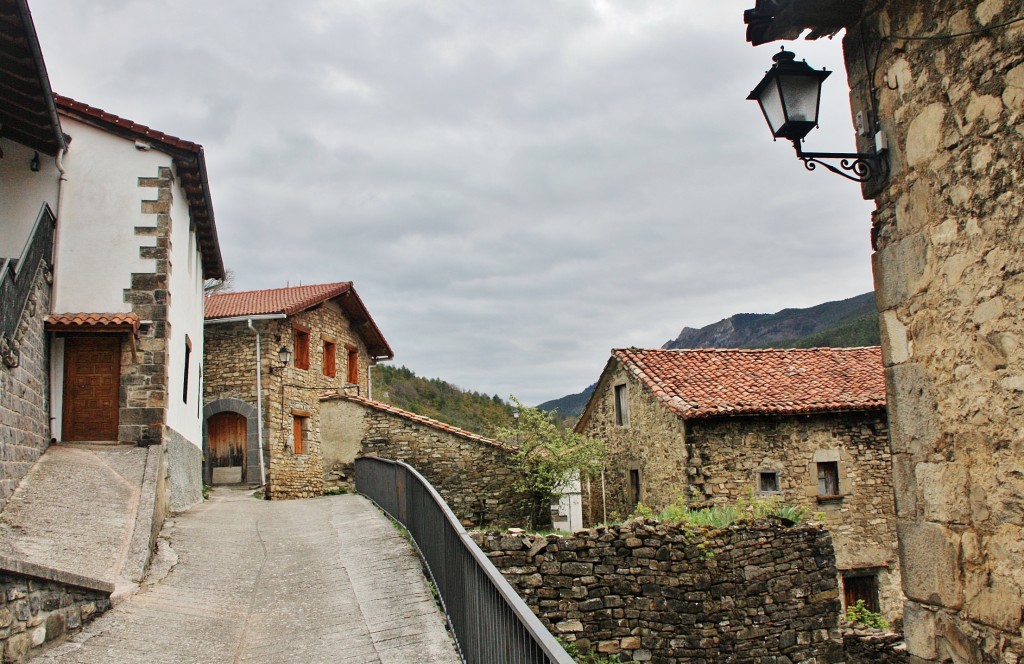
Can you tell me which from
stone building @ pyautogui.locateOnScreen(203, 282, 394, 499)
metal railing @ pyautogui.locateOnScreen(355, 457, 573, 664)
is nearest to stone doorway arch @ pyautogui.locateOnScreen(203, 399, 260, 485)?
stone building @ pyautogui.locateOnScreen(203, 282, 394, 499)

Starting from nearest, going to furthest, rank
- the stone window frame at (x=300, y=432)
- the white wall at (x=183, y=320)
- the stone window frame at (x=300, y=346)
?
the white wall at (x=183, y=320) → the stone window frame at (x=300, y=432) → the stone window frame at (x=300, y=346)

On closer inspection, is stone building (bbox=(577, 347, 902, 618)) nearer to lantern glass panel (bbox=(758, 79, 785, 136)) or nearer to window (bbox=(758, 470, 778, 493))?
window (bbox=(758, 470, 778, 493))

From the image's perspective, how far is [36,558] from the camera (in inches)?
242

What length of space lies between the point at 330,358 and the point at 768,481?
1252 cm

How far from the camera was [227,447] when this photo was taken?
63.0 ft

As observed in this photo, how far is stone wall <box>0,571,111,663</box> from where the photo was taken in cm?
466

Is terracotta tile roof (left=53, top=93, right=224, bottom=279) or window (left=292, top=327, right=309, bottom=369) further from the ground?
terracotta tile roof (left=53, top=93, right=224, bottom=279)

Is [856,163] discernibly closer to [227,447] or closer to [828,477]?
[828,477]

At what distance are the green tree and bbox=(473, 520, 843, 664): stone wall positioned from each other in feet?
17.5

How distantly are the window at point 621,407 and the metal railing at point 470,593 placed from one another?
932 centimetres

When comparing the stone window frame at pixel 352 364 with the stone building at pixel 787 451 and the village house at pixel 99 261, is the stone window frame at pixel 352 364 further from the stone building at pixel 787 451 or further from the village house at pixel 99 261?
the village house at pixel 99 261

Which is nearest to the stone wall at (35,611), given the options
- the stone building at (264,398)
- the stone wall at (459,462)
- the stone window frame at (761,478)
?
the stone wall at (459,462)

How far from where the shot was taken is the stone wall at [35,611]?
4656mm

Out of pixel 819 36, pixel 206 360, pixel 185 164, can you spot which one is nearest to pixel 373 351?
pixel 206 360
